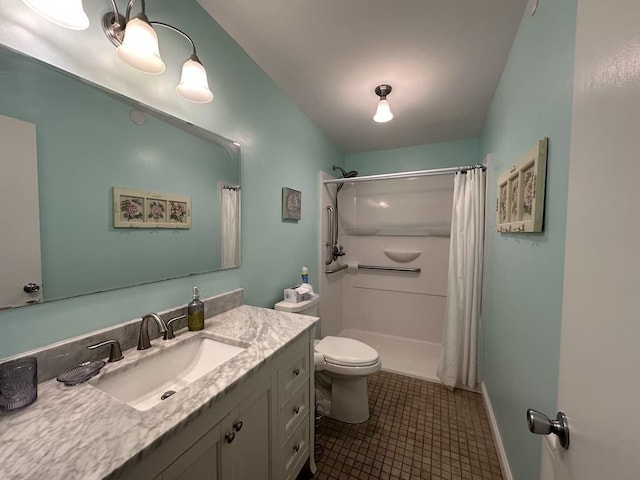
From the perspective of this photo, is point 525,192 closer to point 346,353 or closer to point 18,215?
point 346,353

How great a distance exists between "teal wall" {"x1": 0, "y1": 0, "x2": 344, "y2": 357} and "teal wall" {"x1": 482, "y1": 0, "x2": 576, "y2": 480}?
148cm

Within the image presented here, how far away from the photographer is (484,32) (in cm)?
132

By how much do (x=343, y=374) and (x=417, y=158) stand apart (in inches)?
100

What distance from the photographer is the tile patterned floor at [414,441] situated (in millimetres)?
1402

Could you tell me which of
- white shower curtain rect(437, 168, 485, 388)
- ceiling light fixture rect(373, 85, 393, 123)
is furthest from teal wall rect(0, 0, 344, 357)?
white shower curtain rect(437, 168, 485, 388)

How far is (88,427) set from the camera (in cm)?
58

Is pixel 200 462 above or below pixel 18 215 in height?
below

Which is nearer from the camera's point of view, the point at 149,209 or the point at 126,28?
the point at 126,28

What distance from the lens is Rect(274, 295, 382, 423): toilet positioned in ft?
5.54

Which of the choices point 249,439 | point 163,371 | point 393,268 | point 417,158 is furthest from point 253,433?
point 417,158

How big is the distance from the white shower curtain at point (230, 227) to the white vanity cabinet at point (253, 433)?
639 mm

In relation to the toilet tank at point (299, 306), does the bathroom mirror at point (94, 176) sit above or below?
above

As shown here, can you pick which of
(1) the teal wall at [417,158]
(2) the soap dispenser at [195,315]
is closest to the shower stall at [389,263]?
(1) the teal wall at [417,158]

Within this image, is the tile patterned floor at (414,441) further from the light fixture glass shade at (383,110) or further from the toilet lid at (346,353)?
the light fixture glass shade at (383,110)
